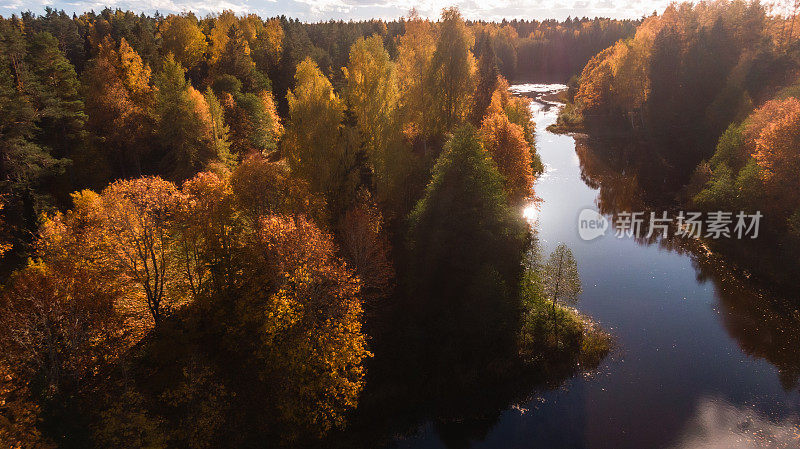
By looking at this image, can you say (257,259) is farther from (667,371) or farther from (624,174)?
(624,174)

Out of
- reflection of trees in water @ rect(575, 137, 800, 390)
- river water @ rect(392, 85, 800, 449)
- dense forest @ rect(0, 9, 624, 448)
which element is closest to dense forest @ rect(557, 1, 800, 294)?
reflection of trees in water @ rect(575, 137, 800, 390)

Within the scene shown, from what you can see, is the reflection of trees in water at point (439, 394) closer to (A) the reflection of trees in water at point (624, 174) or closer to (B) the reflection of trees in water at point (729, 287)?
(B) the reflection of trees in water at point (729, 287)

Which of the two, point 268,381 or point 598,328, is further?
point 598,328

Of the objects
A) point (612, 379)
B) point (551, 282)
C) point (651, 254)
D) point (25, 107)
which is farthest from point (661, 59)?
point (25, 107)

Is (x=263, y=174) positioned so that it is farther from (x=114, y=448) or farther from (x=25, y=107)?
(x=25, y=107)

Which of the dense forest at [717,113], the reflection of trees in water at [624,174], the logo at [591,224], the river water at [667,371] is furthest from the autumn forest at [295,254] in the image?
the logo at [591,224]

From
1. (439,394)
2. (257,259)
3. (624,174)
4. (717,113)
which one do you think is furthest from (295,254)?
(717,113)
